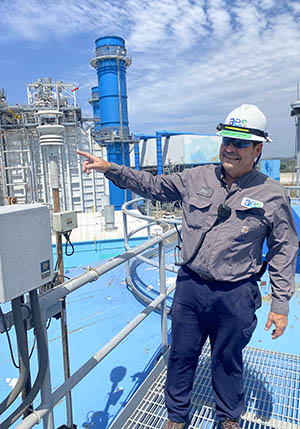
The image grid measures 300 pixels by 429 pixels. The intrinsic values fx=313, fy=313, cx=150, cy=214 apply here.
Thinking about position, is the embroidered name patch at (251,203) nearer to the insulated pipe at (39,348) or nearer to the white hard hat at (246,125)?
the white hard hat at (246,125)

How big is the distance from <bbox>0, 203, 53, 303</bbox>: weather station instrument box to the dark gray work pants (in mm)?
832

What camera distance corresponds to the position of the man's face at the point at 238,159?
164 centimetres

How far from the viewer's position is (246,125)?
1.63m

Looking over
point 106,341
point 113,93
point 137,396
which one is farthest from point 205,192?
point 113,93

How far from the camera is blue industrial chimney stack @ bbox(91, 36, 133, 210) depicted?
16031 mm

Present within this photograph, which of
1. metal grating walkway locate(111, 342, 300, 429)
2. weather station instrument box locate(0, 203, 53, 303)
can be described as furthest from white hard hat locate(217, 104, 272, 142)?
metal grating walkway locate(111, 342, 300, 429)

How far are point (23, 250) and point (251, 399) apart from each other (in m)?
1.75

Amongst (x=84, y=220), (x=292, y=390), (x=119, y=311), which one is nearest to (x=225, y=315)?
(x=292, y=390)

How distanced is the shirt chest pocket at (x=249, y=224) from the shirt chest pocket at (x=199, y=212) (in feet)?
0.50

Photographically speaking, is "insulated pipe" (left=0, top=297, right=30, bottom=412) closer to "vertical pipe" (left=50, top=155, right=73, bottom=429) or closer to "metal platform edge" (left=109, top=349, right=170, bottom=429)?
"vertical pipe" (left=50, top=155, right=73, bottom=429)

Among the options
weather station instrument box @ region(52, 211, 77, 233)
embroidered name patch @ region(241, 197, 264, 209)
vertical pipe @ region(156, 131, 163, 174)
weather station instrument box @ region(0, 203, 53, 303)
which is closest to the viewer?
weather station instrument box @ region(0, 203, 53, 303)

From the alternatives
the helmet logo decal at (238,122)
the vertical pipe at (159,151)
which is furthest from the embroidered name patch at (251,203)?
the vertical pipe at (159,151)

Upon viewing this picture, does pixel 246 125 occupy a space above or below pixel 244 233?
above

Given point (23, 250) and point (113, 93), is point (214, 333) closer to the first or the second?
point (23, 250)
